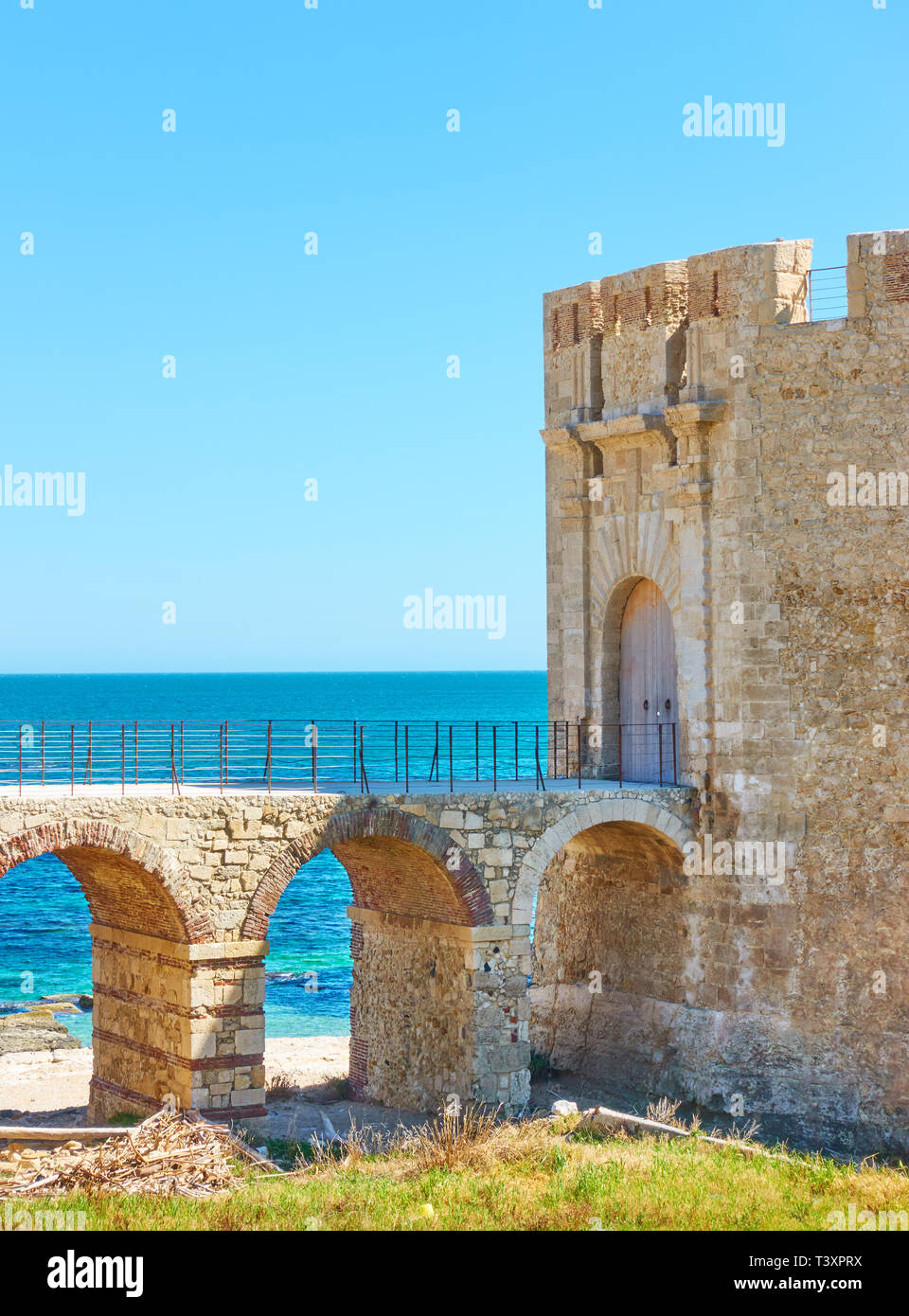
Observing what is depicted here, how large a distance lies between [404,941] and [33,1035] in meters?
13.4

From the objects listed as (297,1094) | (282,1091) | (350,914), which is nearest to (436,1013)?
(350,914)

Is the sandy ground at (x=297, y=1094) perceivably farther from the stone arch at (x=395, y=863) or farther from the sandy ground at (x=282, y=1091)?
the stone arch at (x=395, y=863)

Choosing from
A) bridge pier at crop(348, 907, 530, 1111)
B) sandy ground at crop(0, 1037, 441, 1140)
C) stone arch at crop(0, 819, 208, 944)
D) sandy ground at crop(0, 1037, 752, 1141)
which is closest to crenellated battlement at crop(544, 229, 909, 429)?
bridge pier at crop(348, 907, 530, 1111)

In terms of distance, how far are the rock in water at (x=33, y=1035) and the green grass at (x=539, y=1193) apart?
51.4 feet

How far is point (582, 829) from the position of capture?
19109mm

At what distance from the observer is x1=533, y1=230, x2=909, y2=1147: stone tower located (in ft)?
60.3

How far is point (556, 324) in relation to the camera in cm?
2178

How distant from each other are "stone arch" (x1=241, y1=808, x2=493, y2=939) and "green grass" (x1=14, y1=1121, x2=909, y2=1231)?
10.7 feet

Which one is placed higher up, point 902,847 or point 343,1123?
point 902,847

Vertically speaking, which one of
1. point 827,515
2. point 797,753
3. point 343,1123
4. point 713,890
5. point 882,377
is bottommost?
point 343,1123

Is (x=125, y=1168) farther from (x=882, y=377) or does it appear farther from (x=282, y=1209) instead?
(x=882, y=377)

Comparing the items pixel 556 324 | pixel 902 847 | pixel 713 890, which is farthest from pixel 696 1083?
pixel 556 324
